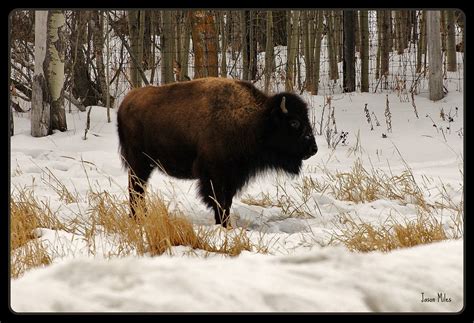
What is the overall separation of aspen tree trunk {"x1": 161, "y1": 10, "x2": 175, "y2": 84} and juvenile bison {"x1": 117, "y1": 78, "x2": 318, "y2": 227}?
2.04 feet

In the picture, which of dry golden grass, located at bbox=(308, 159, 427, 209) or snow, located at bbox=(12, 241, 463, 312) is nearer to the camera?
snow, located at bbox=(12, 241, 463, 312)

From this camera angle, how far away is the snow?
6.97 ft

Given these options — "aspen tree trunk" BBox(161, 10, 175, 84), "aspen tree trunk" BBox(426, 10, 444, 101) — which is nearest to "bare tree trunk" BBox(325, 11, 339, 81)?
"aspen tree trunk" BBox(426, 10, 444, 101)

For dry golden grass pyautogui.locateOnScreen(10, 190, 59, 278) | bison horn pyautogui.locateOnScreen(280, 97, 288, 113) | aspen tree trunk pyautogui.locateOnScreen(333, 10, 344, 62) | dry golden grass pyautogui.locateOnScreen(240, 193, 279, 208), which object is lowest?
dry golden grass pyautogui.locateOnScreen(240, 193, 279, 208)

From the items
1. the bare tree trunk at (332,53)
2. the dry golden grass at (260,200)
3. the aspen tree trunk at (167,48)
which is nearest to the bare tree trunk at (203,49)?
the aspen tree trunk at (167,48)

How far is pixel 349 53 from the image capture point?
7.46 metres

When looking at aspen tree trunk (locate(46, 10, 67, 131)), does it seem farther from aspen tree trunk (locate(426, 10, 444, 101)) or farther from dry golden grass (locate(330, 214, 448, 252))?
dry golden grass (locate(330, 214, 448, 252))

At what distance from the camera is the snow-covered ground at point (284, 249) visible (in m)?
2.16

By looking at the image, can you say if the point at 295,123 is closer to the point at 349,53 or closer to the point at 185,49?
the point at 185,49

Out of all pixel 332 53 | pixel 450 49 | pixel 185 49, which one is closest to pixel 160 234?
pixel 185 49

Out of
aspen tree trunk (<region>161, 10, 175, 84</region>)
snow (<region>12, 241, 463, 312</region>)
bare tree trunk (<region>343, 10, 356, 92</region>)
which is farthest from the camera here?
bare tree trunk (<region>343, 10, 356, 92</region>)

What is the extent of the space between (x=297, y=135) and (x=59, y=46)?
3175 mm

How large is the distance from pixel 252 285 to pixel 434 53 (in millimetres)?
5565
